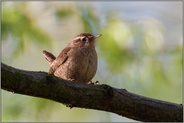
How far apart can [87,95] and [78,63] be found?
1276 mm

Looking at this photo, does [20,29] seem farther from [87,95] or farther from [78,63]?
[87,95]

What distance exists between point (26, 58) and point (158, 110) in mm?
3972

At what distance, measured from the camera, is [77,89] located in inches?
125

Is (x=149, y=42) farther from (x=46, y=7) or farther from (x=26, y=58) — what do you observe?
(x=26, y=58)

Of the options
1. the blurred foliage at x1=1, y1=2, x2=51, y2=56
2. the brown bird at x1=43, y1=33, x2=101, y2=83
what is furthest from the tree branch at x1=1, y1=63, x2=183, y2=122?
the blurred foliage at x1=1, y1=2, x2=51, y2=56

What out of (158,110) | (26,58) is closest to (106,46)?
(26,58)

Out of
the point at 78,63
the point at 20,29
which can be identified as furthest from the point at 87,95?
the point at 20,29

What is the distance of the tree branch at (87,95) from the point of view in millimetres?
2906

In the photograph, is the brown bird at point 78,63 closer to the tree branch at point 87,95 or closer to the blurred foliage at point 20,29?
the blurred foliage at point 20,29

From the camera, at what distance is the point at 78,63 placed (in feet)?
14.6

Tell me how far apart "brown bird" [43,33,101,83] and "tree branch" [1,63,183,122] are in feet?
3.26

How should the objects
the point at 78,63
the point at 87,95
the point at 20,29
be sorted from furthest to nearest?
the point at 20,29 < the point at 78,63 < the point at 87,95

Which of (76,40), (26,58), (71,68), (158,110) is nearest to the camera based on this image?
(158,110)

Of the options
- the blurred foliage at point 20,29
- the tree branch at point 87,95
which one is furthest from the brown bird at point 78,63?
the tree branch at point 87,95
